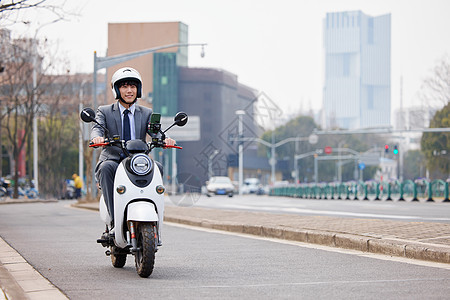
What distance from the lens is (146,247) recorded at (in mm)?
6895

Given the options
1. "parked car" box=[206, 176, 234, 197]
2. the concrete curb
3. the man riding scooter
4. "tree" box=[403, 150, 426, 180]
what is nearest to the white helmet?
the man riding scooter

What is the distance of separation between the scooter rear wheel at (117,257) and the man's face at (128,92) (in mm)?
1426

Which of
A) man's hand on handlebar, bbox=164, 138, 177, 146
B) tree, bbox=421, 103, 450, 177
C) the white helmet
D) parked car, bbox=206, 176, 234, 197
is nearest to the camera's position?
man's hand on handlebar, bbox=164, 138, 177, 146

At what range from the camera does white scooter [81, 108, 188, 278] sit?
6980mm

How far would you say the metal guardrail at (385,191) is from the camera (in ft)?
115

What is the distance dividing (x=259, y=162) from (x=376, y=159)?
25402 mm

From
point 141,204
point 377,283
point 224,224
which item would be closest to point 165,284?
point 141,204

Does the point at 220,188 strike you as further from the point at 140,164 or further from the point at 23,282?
the point at 23,282

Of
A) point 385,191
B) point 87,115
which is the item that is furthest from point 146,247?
point 385,191

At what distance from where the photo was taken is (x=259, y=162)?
123562 millimetres

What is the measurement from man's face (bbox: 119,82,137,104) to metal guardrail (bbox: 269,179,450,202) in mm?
27555

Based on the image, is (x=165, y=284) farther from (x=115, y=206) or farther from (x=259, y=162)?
(x=259, y=162)

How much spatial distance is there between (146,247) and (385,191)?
1444 inches

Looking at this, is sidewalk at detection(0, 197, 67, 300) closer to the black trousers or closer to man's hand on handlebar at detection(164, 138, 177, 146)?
the black trousers
